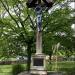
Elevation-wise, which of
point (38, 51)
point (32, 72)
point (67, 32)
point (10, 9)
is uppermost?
point (10, 9)

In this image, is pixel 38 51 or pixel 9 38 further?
pixel 9 38

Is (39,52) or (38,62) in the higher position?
(39,52)

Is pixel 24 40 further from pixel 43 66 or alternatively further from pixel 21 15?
pixel 43 66

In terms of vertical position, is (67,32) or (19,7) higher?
(19,7)

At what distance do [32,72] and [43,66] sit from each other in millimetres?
774

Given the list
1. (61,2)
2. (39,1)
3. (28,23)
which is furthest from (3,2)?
(39,1)

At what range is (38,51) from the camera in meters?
20.4

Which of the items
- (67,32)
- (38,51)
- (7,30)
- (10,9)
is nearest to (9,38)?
(7,30)

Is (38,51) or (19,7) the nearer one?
(38,51)

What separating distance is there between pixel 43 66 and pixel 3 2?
887 cm

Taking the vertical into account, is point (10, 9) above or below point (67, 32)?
above

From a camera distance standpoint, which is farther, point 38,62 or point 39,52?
point 39,52

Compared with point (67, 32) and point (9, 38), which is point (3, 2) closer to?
point (9, 38)

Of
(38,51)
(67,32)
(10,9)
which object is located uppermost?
(10,9)
